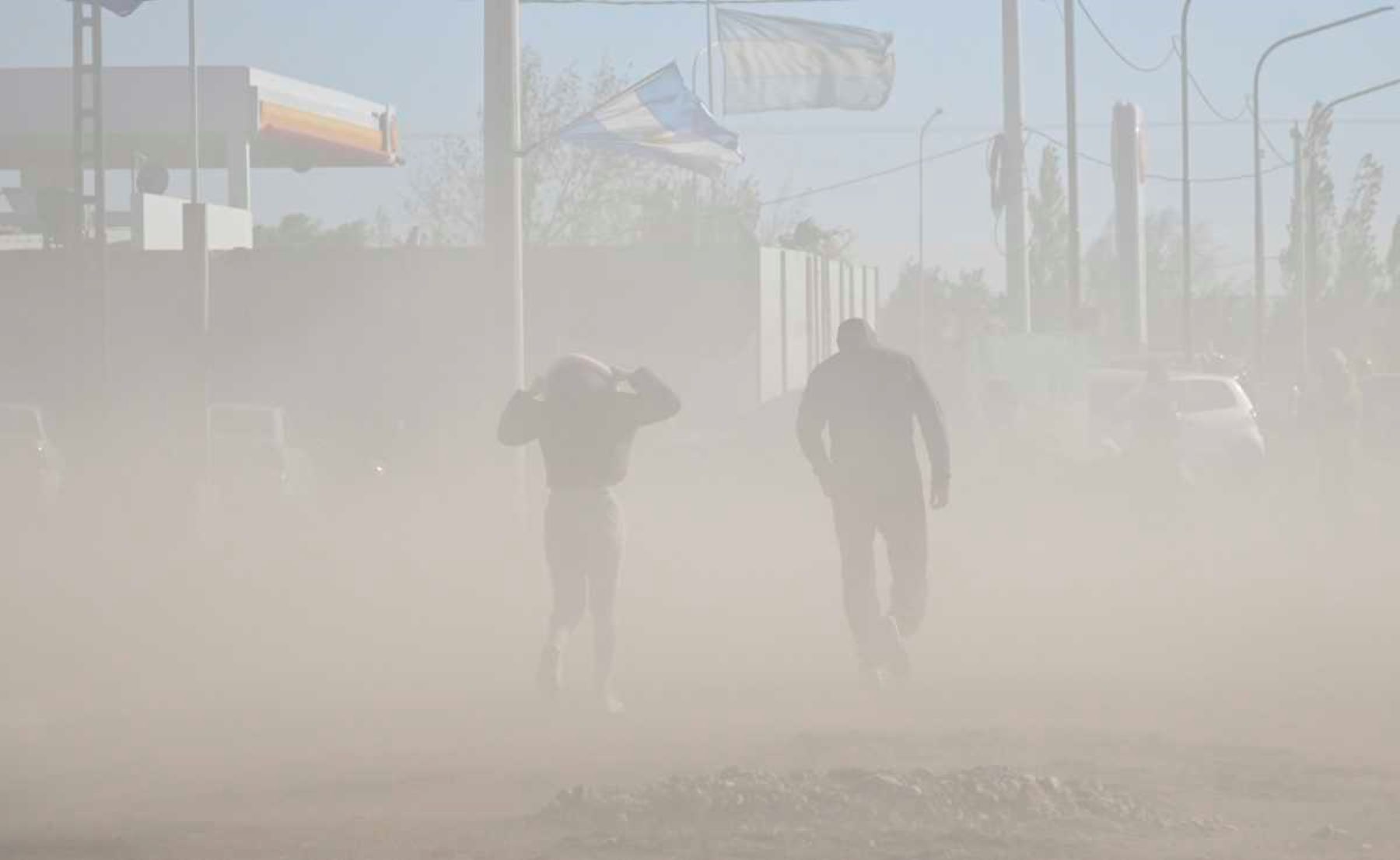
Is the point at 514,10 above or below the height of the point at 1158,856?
above

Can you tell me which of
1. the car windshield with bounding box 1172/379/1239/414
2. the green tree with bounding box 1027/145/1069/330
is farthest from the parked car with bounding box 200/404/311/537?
the green tree with bounding box 1027/145/1069/330

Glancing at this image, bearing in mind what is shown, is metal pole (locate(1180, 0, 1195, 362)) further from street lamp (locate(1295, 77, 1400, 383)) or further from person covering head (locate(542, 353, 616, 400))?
person covering head (locate(542, 353, 616, 400))

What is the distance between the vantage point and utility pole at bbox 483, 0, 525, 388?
17875 mm

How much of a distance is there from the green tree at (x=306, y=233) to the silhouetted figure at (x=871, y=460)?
55.0m

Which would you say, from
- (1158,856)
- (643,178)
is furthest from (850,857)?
(643,178)

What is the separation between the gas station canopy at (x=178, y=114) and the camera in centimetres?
4319

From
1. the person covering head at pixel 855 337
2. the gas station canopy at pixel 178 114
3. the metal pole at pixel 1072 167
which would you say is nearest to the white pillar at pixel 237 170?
the gas station canopy at pixel 178 114

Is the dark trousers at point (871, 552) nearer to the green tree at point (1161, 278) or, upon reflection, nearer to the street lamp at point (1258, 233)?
the street lamp at point (1258, 233)

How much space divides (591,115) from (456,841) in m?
13.0

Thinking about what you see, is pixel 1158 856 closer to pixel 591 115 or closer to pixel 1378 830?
pixel 1378 830

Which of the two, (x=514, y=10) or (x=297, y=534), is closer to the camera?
(x=514, y=10)

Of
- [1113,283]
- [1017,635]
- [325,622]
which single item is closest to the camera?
[1017,635]

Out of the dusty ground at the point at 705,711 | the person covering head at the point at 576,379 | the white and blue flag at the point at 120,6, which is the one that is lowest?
the dusty ground at the point at 705,711

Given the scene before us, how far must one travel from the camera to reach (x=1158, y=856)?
288 inches
